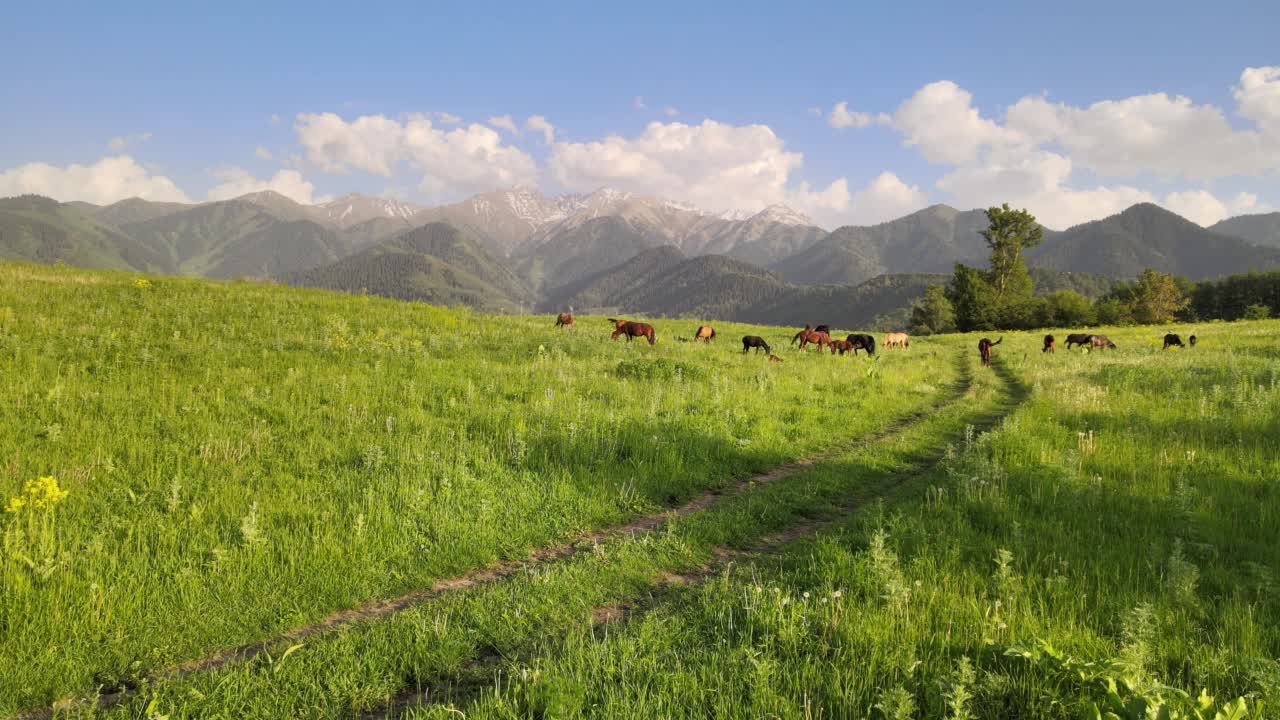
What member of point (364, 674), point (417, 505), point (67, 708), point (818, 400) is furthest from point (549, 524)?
point (818, 400)

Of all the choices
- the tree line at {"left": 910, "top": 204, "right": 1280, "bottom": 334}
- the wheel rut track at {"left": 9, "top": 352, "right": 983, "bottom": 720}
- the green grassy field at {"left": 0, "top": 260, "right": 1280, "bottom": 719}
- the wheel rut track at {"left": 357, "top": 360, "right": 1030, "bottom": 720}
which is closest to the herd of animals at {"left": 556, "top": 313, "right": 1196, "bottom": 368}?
the green grassy field at {"left": 0, "top": 260, "right": 1280, "bottom": 719}

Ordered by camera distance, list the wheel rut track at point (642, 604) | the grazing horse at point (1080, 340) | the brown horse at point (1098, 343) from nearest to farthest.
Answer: the wheel rut track at point (642, 604) → the brown horse at point (1098, 343) → the grazing horse at point (1080, 340)

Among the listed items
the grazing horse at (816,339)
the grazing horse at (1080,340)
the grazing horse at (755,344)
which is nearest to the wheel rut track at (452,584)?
the grazing horse at (755,344)

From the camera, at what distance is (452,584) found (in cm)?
636

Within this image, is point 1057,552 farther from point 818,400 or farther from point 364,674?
point 818,400

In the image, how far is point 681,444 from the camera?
1076 centimetres

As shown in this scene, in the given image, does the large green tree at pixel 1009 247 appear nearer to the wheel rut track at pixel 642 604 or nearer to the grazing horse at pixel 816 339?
the grazing horse at pixel 816 339

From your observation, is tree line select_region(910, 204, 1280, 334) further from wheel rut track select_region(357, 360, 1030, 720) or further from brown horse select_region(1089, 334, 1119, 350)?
wheel rut track select_region(357, 360, 1030, 720)

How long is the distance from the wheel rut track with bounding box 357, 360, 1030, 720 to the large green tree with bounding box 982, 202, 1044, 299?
277ft

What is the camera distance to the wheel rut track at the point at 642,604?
4281 mm

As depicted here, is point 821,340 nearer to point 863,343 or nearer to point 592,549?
point 863,343

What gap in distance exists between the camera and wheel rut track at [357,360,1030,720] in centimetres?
428

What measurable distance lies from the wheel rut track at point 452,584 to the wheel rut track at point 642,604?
1215 mm

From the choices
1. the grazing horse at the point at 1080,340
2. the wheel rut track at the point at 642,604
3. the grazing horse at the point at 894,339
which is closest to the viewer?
the wheel rut track at the point at 642,604
